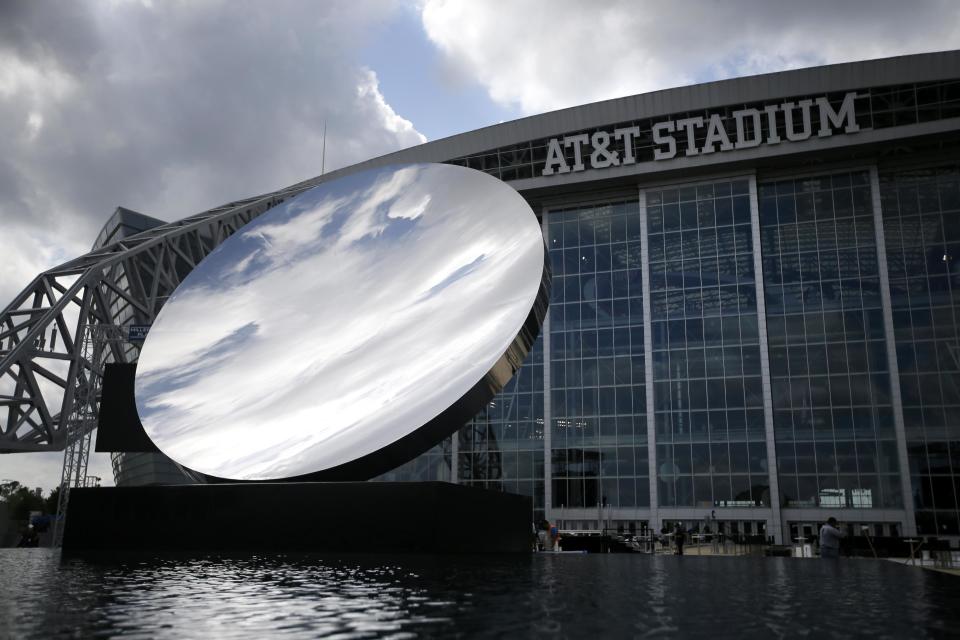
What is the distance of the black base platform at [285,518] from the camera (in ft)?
35.3

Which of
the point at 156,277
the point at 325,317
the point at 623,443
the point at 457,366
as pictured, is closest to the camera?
the point at 457,366

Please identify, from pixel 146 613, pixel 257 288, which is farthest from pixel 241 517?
pixel 146 613

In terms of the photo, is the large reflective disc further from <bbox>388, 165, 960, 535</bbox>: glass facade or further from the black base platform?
<bbox>388, 165, 960, 535</bbox>: glass facade

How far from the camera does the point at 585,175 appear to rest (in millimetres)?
50625

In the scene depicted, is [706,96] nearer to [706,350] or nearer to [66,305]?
[706,350]

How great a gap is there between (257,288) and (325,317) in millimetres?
2116

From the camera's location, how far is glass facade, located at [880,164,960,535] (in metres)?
42.1

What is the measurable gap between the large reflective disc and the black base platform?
1.06 ft

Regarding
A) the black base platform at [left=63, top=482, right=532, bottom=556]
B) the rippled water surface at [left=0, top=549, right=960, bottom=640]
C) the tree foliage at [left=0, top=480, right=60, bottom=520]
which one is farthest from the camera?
the tree foliage at [left=0, top=480, right=60, bottom=520]

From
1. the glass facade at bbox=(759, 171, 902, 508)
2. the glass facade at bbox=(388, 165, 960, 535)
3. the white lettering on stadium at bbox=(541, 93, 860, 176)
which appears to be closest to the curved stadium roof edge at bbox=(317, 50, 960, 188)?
the white lettering on stadium at bbox=(541, 93, 860, 176)

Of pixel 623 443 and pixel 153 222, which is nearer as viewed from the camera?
pixel 623 443

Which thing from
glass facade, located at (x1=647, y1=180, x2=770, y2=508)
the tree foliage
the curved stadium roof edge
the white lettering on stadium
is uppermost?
the curved stadium roof edge

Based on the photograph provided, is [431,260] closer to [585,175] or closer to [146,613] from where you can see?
[146,613]

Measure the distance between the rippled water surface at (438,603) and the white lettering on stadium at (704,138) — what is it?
4197 cm
